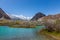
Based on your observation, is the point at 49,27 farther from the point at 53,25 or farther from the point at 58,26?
the point at 58,26

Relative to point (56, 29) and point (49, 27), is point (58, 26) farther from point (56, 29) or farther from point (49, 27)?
point (49, 27)

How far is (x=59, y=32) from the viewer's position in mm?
39531

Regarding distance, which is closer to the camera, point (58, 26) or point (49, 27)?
point (58, 26)

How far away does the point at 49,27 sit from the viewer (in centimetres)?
4603

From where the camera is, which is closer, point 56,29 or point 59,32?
point 59,32

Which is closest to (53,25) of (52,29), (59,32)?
(52,29)

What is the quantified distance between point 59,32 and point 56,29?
2.80 meters

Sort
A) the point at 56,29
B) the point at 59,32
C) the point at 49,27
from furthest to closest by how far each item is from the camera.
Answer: the point at 49,27 < the point at 56,29 < the point at 59,32

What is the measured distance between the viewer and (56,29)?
139 feet

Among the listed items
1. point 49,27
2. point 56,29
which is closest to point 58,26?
point 56,29

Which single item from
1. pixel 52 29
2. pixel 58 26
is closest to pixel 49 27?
pixel 52 29

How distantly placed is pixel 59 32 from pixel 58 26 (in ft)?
9.00

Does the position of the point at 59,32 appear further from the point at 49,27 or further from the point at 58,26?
the point at 49,27

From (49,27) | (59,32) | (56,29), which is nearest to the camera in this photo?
(59,32)
